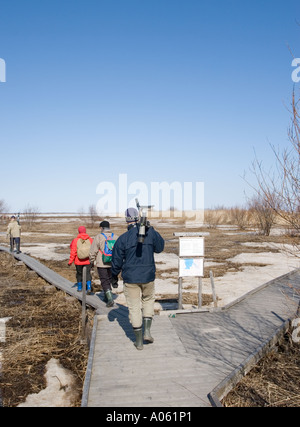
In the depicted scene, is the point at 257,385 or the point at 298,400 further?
the point at 257,385

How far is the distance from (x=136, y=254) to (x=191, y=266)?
232cm

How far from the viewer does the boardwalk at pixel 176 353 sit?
400 centimetres

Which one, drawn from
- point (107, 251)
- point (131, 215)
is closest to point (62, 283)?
point (107, 251)

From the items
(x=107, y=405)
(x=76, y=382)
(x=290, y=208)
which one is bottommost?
(x=76, y=382)

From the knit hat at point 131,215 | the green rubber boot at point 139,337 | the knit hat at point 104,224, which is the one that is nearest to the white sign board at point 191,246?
the knit hat at point 131,215

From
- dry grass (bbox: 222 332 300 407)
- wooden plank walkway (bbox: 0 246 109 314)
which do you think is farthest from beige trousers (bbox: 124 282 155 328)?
wooden plank walkway (bbox: 0 246 109 314)

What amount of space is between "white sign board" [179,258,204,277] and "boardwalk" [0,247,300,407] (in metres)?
0.82

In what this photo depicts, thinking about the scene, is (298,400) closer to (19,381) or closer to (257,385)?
(257,385)

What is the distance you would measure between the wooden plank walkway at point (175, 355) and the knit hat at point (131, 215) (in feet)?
6.37

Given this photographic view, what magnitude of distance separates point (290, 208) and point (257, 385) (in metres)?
2.41

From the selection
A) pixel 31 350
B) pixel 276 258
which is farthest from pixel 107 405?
pixel 276 258

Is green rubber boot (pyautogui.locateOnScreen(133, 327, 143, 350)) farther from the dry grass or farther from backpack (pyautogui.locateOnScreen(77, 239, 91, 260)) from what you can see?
backpack (pyautogui.locateOnScreen(77, 239, 91, 260))

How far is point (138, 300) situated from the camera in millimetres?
5320

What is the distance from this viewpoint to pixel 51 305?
917cm
